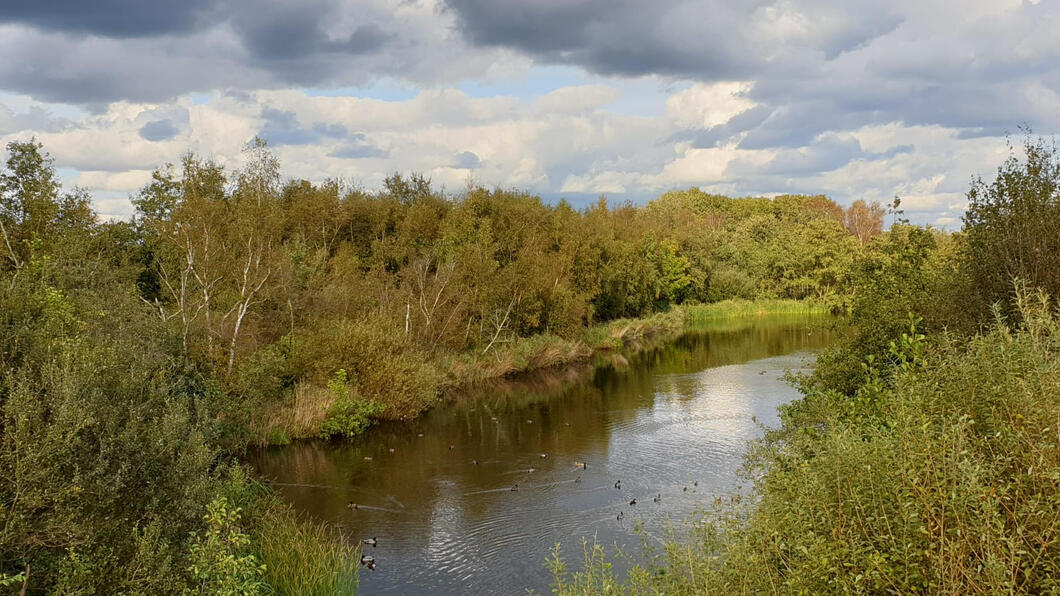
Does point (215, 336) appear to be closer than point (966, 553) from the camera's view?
No

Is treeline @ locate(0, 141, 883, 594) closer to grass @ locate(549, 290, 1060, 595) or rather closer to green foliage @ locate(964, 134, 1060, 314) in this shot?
grass @ locate(549, 290, 1060, 595)

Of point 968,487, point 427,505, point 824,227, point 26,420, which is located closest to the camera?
point 968,487

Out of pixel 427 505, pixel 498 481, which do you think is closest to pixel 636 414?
pixel 498 481

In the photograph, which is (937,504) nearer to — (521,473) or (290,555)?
(290,555)

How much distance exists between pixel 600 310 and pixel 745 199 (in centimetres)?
7545

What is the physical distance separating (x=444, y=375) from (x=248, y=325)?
32.1 ft

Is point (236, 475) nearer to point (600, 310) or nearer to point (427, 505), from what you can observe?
point (427, 505)

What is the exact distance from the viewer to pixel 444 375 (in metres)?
33.4

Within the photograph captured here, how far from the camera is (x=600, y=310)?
5719cm

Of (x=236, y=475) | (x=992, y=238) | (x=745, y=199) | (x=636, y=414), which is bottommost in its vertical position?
(x=636, y=414)

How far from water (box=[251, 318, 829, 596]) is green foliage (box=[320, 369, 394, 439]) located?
59 cm

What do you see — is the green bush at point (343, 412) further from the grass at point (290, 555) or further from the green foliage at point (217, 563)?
the green foliage at point (217, 563)

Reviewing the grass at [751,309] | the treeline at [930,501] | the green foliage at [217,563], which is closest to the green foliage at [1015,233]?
the treeline at [930,501]

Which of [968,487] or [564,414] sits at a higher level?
[968,487]
